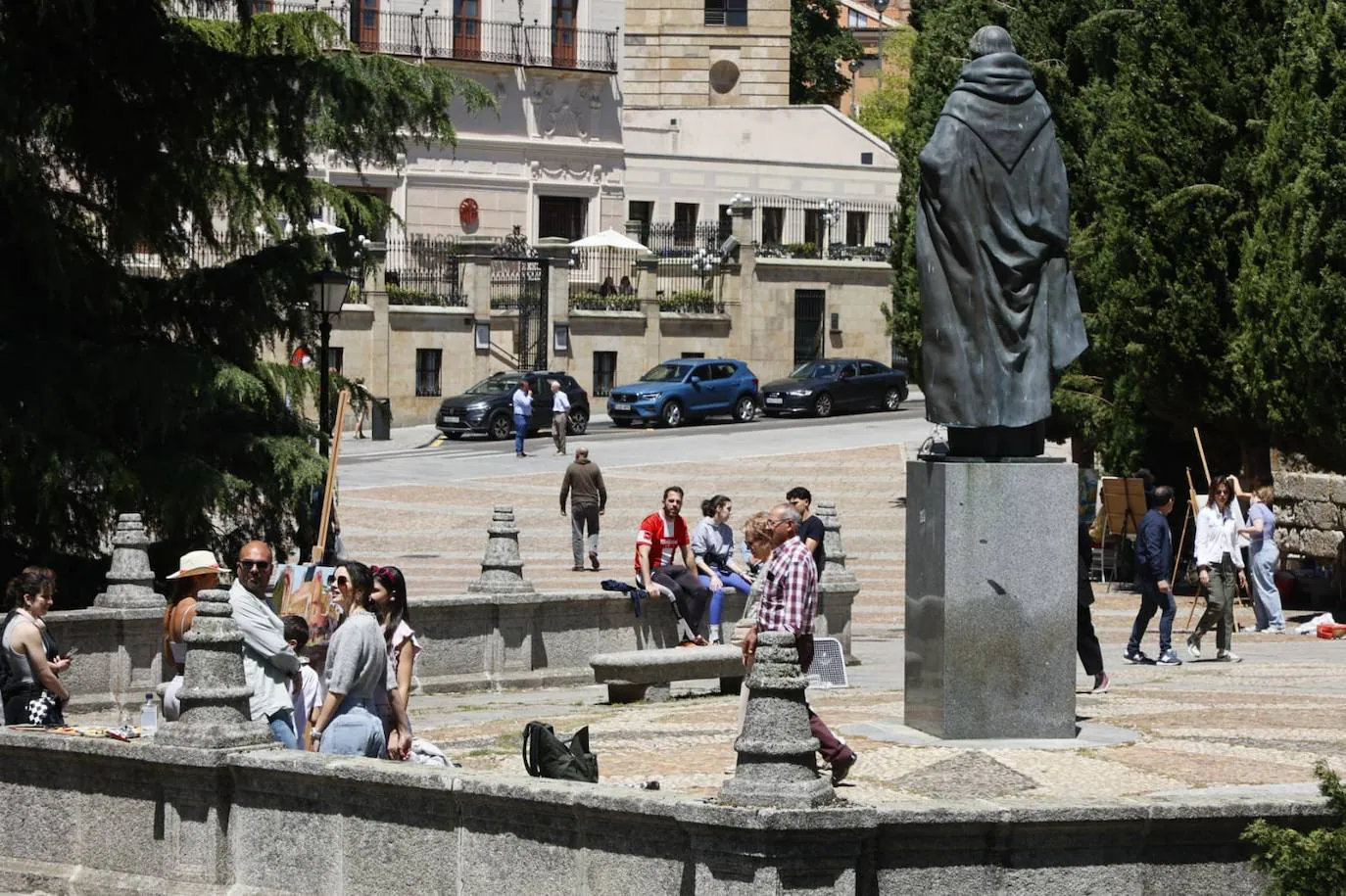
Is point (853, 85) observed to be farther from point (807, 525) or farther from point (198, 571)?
point (198, 571)

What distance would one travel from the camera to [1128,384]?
3156cm

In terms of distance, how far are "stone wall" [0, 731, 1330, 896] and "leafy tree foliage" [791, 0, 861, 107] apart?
237 ft

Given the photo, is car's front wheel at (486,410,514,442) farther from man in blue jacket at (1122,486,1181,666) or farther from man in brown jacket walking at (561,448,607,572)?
man in blue jacket at (1122,486,1181,666)

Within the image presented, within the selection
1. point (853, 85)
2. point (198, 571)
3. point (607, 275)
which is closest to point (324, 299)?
point (198, 571)

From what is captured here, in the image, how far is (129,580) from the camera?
58.4ft

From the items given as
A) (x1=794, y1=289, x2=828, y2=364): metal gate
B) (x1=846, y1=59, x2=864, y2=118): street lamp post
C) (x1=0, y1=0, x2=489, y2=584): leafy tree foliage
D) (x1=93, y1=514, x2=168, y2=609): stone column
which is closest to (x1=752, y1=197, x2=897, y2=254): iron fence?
(x1=794, y1=289, x2=828, y2=364): metal gate

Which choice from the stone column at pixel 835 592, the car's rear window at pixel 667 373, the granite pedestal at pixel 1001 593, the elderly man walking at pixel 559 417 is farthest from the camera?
the car's rear window at pixel 667 373

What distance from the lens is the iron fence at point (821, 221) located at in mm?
66312

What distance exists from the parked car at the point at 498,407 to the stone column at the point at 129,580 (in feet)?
96.1

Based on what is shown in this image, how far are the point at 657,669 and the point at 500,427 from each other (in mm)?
30509

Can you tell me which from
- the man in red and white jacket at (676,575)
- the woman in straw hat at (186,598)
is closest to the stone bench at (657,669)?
the man in red and white jacket at (676,575)

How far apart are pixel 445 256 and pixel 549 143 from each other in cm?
985

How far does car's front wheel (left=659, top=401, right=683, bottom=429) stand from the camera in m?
50.4

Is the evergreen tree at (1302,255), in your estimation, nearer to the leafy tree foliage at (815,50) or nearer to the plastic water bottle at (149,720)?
the plastic water bottle at (149,720)
